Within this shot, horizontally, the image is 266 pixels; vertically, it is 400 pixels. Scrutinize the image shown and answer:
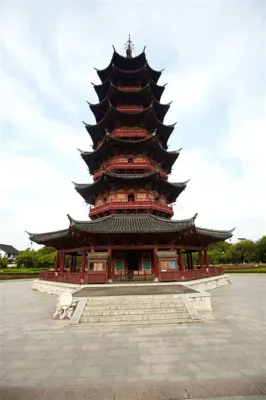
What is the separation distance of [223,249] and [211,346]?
260 ft

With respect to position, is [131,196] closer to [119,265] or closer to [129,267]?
Answer: [119,265]

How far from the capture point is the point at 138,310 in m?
9.46

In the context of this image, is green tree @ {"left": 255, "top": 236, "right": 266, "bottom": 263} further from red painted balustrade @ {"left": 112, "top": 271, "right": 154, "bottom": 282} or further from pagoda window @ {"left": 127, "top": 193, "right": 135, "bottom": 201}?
pagoda window @ {"left": 127, "top": 193, "right": 135, "bottom": 201}

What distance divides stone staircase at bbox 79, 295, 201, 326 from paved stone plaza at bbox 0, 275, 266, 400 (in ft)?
2.13

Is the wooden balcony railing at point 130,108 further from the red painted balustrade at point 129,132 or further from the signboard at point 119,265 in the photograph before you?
the signboard at point 119,265

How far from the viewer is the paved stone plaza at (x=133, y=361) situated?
4262 millimetres

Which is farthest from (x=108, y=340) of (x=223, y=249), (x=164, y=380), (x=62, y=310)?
(x=223, y=249)

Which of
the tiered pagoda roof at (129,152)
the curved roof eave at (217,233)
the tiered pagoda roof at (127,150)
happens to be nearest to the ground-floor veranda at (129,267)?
the tiered pagoda roof at (129,152)

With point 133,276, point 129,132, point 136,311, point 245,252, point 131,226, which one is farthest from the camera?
point 245,252

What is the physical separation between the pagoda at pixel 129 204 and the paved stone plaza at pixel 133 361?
764 cm

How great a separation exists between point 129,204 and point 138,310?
10887mm

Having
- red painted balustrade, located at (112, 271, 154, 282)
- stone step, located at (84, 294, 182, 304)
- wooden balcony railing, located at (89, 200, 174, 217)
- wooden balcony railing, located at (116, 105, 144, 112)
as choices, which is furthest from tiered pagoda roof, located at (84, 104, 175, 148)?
stone step, located at (84, 294, 182, 304)

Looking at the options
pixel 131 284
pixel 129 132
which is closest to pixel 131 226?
pixel 131 284

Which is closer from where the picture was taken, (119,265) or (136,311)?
(136,311)
